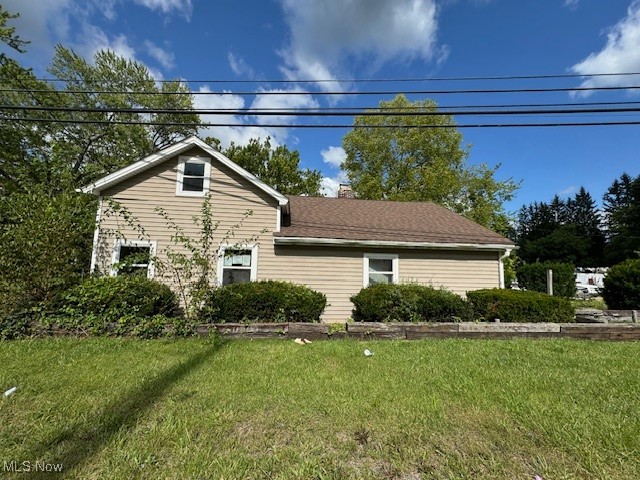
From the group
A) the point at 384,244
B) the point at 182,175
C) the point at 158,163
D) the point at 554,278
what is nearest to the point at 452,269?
the point at 384,244

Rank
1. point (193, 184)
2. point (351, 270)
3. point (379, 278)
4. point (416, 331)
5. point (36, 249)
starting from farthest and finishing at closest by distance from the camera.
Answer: point (379, 278) < point (351, 270) < point (193, 184) < point (416, 331) < point (36, 249)

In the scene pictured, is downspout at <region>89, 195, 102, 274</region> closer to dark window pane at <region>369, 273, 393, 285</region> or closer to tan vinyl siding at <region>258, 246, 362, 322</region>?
tan vinyl siding at <region>258, 246, 362, 322</region>

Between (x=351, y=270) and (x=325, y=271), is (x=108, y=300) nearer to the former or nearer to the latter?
(x=325, y=271)

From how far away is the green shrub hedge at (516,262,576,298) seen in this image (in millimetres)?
21409

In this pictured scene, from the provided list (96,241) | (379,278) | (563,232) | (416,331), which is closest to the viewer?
(416,331)

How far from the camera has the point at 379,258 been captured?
36.9 ft

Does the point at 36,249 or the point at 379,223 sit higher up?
the point at 379,223

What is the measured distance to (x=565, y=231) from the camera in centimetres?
6209

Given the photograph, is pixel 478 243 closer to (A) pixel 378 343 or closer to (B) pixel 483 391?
(A) pixel 378 343

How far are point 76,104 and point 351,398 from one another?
25.9m

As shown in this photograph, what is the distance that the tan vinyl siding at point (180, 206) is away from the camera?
10.1 m

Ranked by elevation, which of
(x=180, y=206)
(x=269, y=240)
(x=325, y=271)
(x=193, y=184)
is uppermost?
(x=193, y=184)

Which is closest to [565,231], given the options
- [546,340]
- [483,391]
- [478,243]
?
[478,243]

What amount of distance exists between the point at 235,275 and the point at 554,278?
20.8 m
